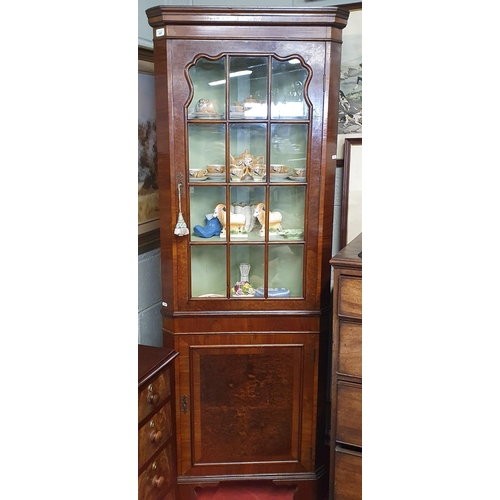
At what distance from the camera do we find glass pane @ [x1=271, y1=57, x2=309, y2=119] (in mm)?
1750

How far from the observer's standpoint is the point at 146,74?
200cm

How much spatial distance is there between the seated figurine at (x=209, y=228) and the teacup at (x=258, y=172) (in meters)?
0.19

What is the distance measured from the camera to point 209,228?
1865 millimetres

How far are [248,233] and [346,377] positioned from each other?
0.58m

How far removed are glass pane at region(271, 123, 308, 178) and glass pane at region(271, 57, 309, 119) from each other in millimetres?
42

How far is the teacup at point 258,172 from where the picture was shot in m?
1.84

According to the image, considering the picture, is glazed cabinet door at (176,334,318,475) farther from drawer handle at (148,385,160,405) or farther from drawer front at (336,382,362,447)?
drawer handle at (148,385,160,405)

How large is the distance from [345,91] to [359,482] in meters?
1.36

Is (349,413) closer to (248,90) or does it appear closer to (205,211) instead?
(205,211)

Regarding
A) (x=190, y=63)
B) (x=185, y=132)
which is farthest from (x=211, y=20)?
(x=185, y=132)

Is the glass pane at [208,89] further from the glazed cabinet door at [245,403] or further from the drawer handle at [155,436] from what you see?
the drawer handle at [155,436]
